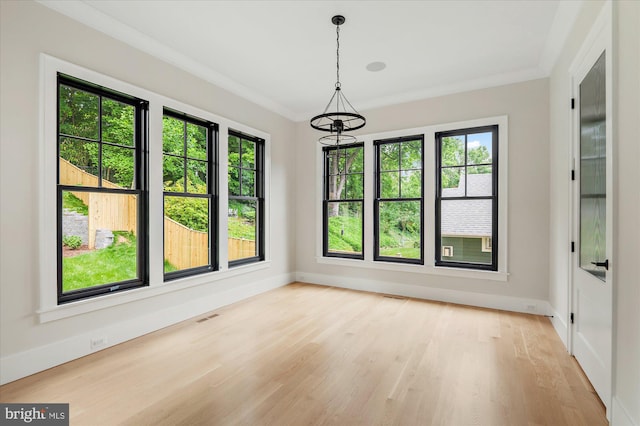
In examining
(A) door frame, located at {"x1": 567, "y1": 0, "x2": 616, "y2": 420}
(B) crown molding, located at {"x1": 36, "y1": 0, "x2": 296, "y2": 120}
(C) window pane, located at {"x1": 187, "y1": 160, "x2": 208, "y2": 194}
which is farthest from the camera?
(C) window pane, located at {"x1": 187, "y1": 160, "x2": 208, "y2": 194}

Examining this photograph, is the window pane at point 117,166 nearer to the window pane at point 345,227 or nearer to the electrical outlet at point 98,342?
the electrical outlet at point 98,342

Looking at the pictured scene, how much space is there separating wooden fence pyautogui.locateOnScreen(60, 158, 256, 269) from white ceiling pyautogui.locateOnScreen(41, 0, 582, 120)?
143 centimetres

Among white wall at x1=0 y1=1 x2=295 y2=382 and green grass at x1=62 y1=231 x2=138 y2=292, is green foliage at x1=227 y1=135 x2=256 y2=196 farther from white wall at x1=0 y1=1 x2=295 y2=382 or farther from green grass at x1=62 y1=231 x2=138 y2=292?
green grass at x1=62 y1=231 x2=138 y2=292

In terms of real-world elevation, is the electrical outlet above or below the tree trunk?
below

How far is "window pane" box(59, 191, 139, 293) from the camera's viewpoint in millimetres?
2863

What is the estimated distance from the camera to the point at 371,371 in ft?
8.43

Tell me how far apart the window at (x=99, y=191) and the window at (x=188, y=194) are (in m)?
0.34

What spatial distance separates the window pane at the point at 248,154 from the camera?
486 centimetres

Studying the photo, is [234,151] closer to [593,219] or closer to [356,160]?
[356,160]

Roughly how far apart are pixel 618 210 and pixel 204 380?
3036 millimetres

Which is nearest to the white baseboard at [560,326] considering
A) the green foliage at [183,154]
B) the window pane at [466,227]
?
the window pane at [466,227]

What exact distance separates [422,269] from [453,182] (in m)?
1.36

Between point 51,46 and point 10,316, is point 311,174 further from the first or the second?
point 10,316

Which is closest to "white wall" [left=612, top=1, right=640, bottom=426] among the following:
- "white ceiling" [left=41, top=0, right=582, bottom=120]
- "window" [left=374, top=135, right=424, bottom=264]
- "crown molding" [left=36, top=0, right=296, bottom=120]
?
"white ceiling" [left=41, top=0, right=582, bottom=120]
